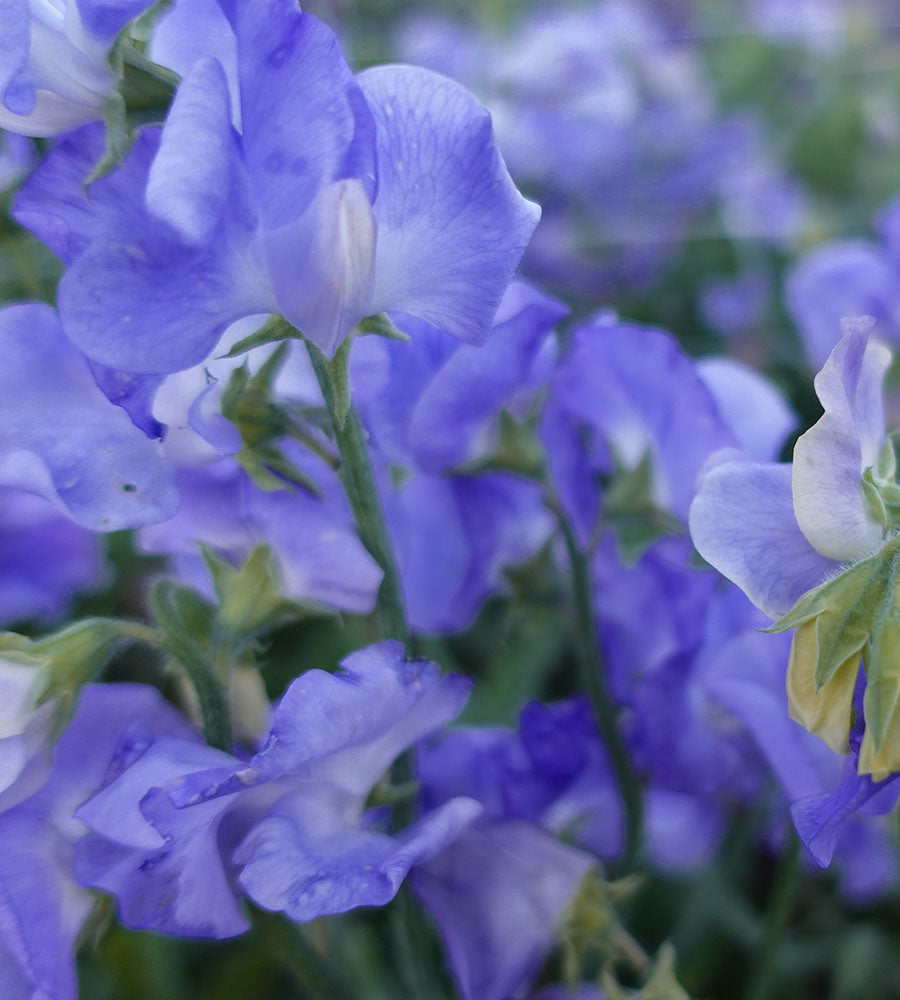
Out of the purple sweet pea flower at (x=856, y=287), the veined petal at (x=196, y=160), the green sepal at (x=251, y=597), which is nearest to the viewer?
the veined petal at (x=196, y=160)

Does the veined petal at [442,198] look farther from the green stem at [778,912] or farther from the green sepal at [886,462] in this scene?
the green stem at [778,912]

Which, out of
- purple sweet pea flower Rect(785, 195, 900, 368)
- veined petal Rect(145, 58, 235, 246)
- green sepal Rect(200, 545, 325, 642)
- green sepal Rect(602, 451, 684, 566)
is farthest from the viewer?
purple sweet pea flower Rect(785, 195, 900, 368)

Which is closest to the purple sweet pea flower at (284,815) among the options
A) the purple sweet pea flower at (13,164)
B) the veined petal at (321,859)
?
the veined petal at (321,859)

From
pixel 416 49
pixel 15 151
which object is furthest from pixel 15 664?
pixel 416 49

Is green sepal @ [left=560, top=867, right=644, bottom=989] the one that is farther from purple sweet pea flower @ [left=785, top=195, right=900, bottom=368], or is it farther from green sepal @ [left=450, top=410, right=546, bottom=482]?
purple sweet pea flower @ [left=785, top=195, right=900, bottom=368]

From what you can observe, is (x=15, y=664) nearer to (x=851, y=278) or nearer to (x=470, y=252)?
(x=470, y=252)

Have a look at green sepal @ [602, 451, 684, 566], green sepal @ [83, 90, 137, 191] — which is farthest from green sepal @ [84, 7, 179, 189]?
green sepal @ [602, 451, 684, 566]
